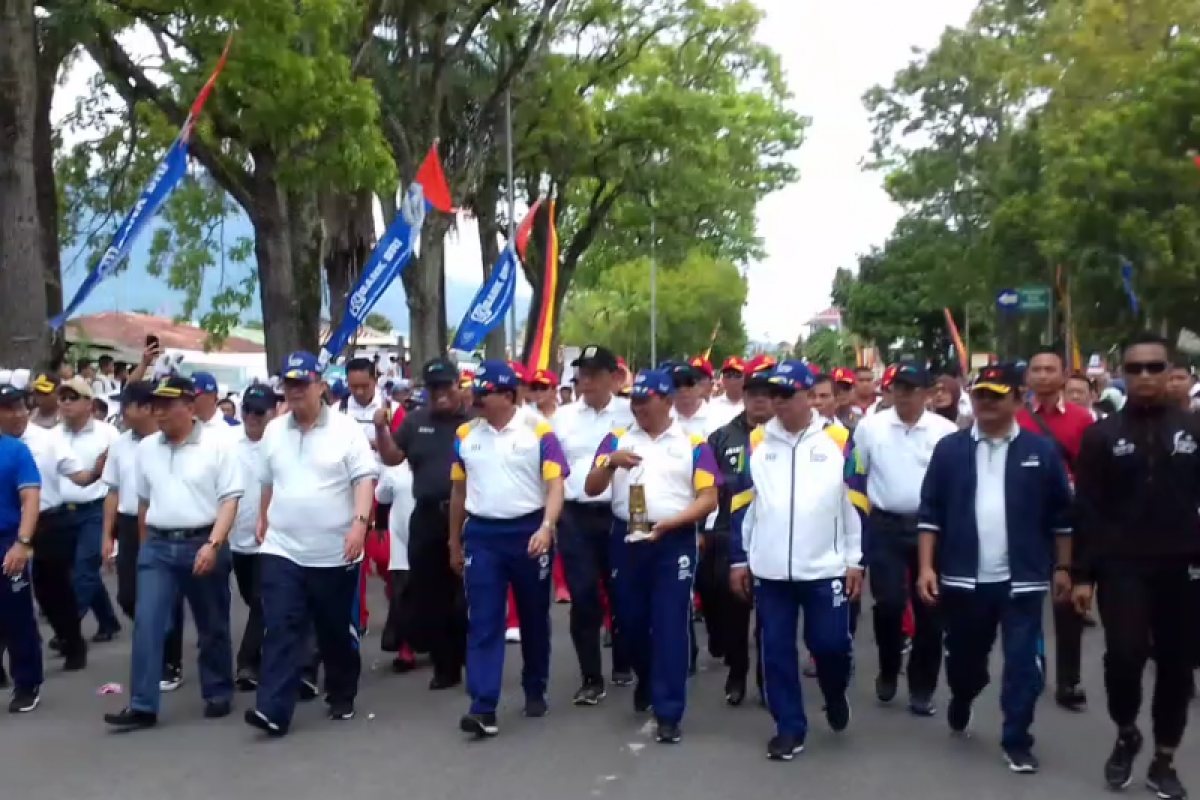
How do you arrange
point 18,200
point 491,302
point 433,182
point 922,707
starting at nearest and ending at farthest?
1. point 922,707
2. point 18,200
3. point 491,302
4. point 433,182

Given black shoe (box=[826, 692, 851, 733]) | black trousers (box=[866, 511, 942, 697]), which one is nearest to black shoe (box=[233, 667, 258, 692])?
black shoe (box=[826, 692, 851, 733])

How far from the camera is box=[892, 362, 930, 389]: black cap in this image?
8234 mm

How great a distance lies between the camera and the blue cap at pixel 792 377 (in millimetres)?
7035

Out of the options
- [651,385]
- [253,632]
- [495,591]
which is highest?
[651,385]

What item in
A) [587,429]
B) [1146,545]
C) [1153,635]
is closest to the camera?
[1146,545]

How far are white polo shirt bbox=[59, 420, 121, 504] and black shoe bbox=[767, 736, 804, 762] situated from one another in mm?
5219

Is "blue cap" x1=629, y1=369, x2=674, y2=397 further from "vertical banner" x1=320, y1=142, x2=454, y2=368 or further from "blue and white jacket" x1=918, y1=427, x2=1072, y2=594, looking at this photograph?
"vertical banner" x1=320, y1=142, x2=454, y2=368

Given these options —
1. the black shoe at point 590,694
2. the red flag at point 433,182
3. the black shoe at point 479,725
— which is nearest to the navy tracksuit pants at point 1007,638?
the black shoe at point 590,694

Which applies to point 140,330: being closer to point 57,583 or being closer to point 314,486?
point 57,583

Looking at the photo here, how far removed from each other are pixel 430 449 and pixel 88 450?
2.92 m

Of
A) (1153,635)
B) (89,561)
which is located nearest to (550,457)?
(1153,635)

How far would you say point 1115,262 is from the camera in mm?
33188

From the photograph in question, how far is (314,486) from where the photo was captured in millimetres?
7781

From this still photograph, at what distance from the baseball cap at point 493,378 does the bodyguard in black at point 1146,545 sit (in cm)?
298
